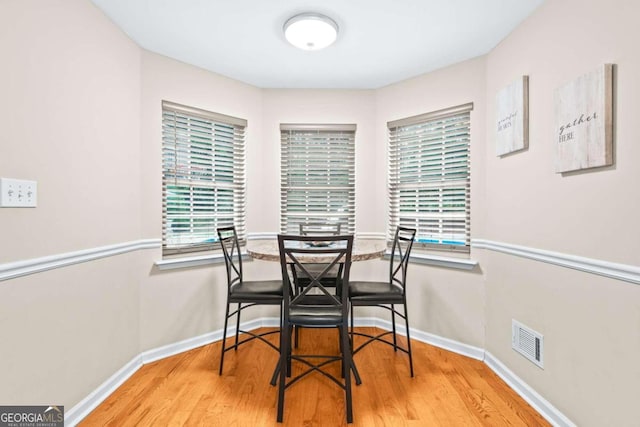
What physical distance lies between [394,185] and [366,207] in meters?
0.35

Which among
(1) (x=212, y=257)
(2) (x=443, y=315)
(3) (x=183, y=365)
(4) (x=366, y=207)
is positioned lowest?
(3) (x=183, y=365)

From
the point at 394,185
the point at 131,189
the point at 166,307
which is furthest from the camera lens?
the point at 394,185

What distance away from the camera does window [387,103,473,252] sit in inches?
100.0

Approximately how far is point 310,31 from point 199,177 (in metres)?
1.47

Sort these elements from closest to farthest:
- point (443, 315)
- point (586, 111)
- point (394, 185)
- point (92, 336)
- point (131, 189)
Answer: point (586, 111) < point (92, 336) < point (131, 189) < point (443, 315) < point (394, 185)

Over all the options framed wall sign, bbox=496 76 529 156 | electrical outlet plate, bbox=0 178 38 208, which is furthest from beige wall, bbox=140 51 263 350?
framed wall sign, bbox=496 76 529 156

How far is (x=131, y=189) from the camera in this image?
86.2 inches

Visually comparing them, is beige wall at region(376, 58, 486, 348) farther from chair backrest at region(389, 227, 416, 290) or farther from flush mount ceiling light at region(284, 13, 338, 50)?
flush mount ceiling light at region(284, 13, 338, 50)

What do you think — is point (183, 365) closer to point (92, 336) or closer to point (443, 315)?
point (92, 336)

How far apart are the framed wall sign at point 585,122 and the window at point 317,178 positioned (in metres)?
1.75

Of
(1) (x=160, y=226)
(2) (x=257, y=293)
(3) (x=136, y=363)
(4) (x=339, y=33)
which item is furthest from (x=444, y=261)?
(3) (x=136, y=363)

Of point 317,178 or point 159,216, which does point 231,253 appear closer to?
point 159,216

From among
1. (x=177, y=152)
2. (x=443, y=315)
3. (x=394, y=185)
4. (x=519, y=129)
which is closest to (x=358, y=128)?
(x=394, y=185)

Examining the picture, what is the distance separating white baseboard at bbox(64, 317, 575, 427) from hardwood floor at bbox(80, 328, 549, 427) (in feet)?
0.14
